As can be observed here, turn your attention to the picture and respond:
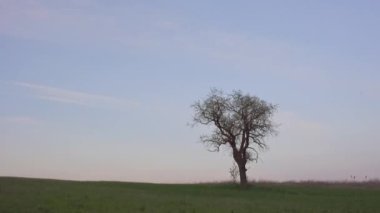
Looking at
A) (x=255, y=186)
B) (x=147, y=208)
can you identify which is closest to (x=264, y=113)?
(x=255, y=186)

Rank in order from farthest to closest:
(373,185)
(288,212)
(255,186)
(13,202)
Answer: (373,185), (255,186), (288,212), (13,202)

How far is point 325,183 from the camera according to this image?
6975cm

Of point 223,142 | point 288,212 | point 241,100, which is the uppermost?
point 241,100

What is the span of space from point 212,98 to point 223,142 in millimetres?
5459

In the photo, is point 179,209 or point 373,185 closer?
point 179,209

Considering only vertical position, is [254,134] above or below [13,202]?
above

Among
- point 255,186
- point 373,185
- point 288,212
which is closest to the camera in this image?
point 288,212

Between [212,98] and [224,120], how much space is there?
3241 millimetres

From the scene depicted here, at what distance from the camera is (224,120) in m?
63.8

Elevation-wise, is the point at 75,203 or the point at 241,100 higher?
the point at 241,100

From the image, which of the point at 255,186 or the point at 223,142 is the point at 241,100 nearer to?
the point at 223,142

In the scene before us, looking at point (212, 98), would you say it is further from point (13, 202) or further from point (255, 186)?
point (13, 202)

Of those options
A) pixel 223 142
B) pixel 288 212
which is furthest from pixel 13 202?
pixel 223 142

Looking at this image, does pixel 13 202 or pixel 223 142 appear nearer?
pixel 13 202
